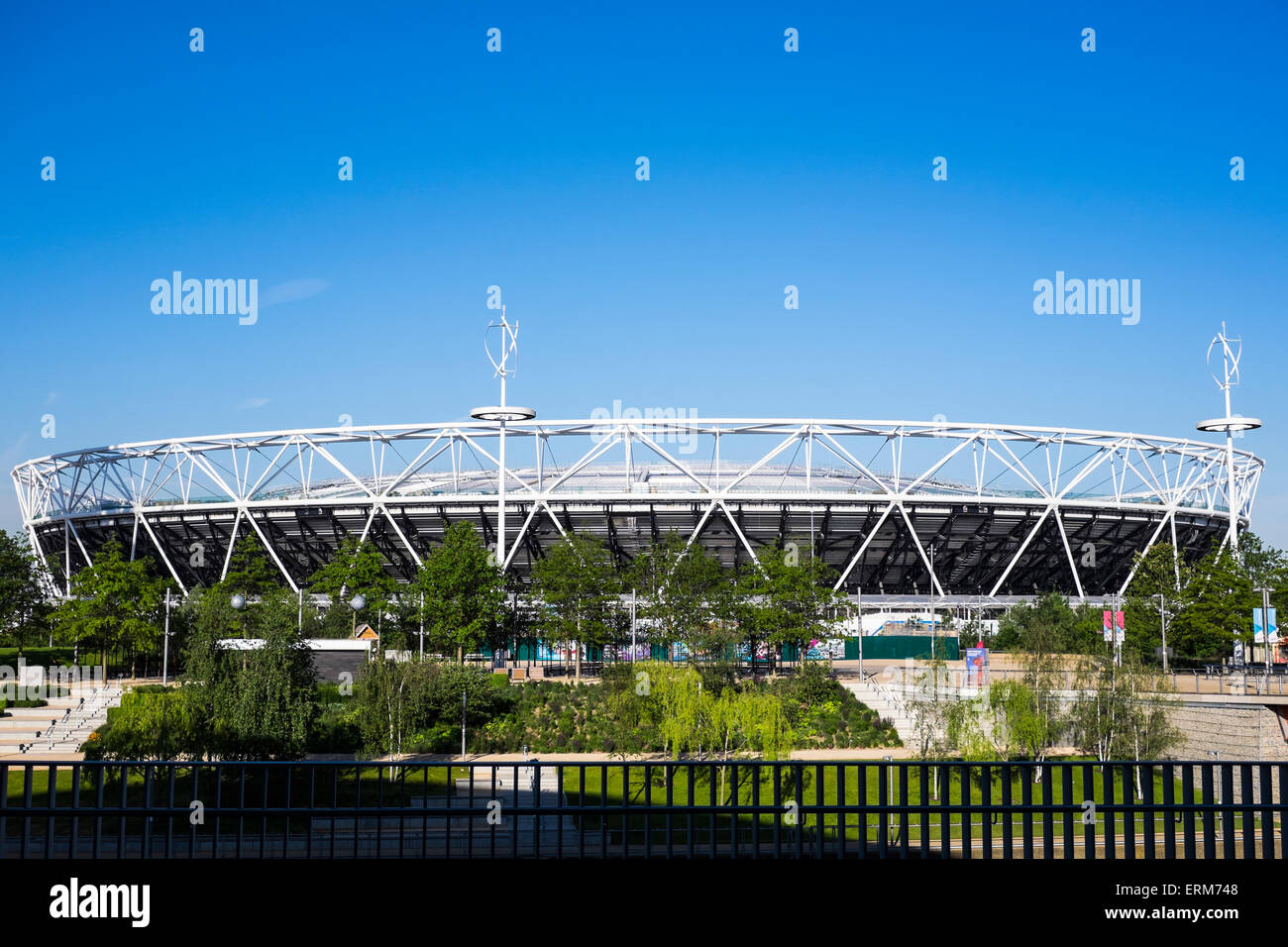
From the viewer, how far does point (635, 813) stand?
7.85 metres

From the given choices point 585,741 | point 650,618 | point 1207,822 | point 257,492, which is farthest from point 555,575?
point 1207,822

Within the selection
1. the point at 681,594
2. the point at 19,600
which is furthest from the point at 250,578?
the point at 681,594

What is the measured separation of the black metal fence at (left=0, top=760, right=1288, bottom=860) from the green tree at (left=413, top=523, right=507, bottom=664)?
45.4ft

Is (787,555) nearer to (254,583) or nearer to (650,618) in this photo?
(650,618)

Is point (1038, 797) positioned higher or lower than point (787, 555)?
lower

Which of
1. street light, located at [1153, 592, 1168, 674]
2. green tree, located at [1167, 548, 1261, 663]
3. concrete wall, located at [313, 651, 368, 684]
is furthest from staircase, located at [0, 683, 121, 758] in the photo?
green tree, located at [1167, 548, 1261, 663]

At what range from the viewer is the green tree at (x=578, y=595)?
151 feet

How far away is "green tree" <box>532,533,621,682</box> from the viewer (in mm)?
46031

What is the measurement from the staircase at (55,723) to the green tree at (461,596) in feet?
40.6

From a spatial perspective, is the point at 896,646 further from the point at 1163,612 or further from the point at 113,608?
the point at 113,608

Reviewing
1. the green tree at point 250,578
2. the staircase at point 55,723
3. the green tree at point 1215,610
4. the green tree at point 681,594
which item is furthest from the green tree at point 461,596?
the green tree at point 1215,610

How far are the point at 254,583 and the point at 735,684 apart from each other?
26.7 meters

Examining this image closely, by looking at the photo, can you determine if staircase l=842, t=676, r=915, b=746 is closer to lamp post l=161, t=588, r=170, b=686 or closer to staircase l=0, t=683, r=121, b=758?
lamp post l=161, t=588, r=170, b=686
